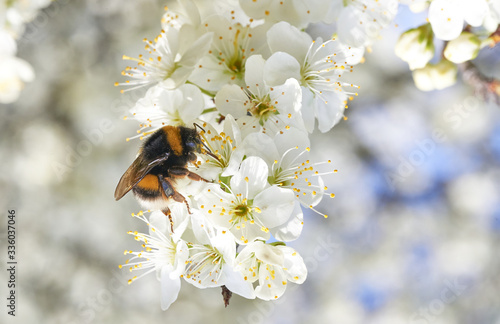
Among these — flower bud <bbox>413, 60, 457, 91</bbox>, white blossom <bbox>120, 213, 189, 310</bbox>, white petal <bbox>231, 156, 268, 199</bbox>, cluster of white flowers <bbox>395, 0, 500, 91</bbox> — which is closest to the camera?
white petal <bbox>231, 156, 268, 199</bbox>

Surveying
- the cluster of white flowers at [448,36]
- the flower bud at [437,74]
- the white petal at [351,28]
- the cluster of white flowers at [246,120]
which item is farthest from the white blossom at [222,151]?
the flower bud at [437,74]

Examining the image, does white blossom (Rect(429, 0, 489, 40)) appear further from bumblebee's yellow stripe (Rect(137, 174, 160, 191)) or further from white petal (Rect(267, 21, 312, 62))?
bumblebee's yellow stripe (Rect(137, 174, 160, 191))

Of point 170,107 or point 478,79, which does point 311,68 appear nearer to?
point 170,107

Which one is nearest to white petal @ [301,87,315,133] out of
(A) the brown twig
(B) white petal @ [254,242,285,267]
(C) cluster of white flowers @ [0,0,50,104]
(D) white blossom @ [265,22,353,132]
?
(D) white blossom @ [265,22,353,132]

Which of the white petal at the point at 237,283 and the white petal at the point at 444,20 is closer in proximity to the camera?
the white petal at the point at 237,283

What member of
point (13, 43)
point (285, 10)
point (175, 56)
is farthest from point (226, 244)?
point (13, 43)

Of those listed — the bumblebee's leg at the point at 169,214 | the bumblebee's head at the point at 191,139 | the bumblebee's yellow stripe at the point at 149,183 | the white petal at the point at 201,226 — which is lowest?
the bumblebee's leg at the point at 169,214

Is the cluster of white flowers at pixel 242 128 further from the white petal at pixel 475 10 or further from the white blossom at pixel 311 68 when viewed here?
the white petal at pixel 475 10
